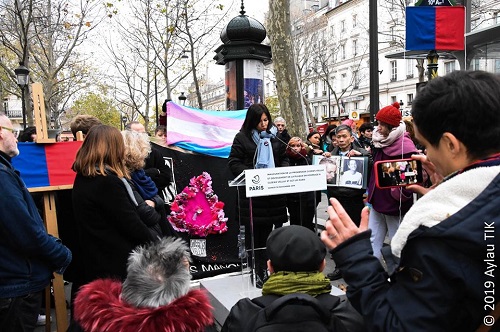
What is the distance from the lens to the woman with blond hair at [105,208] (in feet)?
9.50

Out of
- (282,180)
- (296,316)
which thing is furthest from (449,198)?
(282,180)

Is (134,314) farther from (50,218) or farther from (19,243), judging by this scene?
(50,218)

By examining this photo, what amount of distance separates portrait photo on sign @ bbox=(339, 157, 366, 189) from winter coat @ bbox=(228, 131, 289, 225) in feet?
2.89

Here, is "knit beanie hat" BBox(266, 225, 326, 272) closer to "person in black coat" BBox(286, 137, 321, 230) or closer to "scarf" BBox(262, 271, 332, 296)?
"scarf" BBox(262, 271, 332, 296)

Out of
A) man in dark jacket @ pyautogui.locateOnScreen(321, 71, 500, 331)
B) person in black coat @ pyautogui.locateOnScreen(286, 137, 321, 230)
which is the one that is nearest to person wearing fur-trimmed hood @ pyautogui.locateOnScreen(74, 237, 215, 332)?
man in dark jacket @ pyautogui.locateOnScreen(321, 71, 500, 331)

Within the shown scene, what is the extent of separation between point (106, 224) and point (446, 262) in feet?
8.04

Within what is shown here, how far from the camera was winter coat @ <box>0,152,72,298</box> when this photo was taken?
233cm

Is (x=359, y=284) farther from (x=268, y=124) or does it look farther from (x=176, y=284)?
(x=268, y=124)

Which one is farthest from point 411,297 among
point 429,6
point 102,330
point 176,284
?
point 429,6

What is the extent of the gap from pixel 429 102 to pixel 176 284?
4.42 feet

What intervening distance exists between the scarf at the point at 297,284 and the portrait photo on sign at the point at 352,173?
3.42m

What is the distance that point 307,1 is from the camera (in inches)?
2739

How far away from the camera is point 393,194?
174 inches

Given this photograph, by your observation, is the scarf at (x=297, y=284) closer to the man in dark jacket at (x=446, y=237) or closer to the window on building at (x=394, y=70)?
the man in dark jacket at (x=446, y=237)
